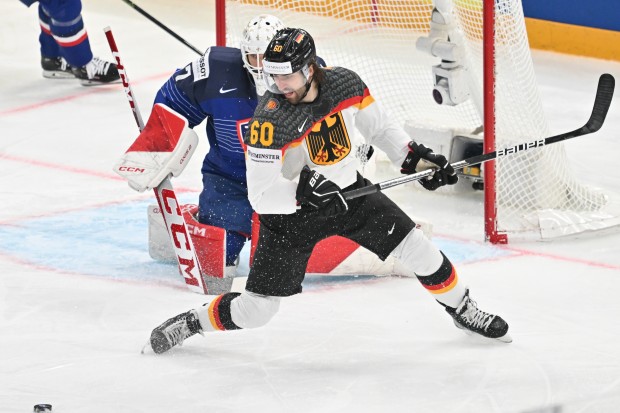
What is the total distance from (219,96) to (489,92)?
3.55 feet

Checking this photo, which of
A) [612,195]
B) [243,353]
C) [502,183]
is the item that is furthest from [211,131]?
[612,195]

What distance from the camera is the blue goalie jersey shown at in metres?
4.29

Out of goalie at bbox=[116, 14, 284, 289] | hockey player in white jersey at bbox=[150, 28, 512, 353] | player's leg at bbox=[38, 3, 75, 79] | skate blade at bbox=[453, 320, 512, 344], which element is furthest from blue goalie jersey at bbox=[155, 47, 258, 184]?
player's leg at bbox=[38, 3, 75, 79]

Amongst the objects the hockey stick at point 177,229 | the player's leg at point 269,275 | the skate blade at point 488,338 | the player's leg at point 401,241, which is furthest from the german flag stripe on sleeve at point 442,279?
the hockey stick at point 177,229

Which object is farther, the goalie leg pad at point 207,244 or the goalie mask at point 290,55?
the goalie leg pad at point 207,244

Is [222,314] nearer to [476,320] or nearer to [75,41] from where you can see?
[476,320]

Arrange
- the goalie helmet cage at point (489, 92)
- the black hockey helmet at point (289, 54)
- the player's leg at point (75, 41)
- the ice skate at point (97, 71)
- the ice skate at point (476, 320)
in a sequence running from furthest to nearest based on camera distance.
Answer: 1. the ice skate at point (97, 71)
2. the player's leg at point (75, 41)
3. the goalie helmet cage at point (489, 92)
4. the ice skate at point (476, 320)
5. the black hockey helmet at point (289, 54)

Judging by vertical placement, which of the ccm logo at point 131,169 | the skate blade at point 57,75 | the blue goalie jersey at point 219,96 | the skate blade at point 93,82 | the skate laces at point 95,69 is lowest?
the skate blade at point 57,75

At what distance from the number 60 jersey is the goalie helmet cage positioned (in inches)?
47.5

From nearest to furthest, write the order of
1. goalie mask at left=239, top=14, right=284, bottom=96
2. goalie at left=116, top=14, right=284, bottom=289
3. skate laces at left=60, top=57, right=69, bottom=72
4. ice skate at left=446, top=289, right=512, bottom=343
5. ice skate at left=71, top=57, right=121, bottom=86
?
ice skate at left=446, top=289, right=512, bottom=343
goalie mask at left=239, top=14, right=284, bottom=96
goalie at left=116, top=14, right=284, bottom=289
ice skate at left=71, top=57, right=121, bottom=86
skate laces at left=60, top=57, right=69, bottom=72

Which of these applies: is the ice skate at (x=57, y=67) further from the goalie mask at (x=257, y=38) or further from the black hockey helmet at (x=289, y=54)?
the black hockey helmet at (x=289, y=54)

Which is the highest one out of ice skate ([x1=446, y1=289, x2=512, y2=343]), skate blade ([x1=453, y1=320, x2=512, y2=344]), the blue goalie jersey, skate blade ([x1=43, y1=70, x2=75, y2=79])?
the blue goalie jersey

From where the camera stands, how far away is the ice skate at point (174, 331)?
3789 millimetres

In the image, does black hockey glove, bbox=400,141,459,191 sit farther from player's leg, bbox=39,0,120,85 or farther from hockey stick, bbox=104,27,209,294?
player's leg, bbox=39,0,120,85
